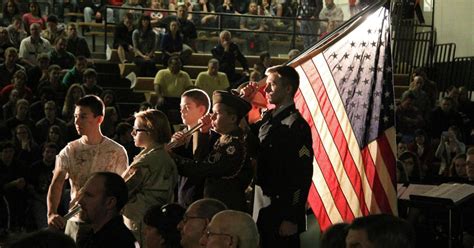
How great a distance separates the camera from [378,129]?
896cm

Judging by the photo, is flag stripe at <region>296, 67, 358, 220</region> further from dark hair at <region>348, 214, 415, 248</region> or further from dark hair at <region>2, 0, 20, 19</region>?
dark hair at <region>2, 0, 20, 19</region>

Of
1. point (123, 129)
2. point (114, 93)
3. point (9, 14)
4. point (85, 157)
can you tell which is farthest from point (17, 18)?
point (85, 157)

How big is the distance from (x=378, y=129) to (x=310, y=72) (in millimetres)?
769

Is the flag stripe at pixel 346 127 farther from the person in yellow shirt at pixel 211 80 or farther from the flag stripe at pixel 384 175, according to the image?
the person in yellow shirt at pixel 211 80

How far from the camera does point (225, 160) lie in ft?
25.6

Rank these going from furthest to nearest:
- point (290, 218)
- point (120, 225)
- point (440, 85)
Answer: point (440, 85) < point (290, 218) < point (120, 225)

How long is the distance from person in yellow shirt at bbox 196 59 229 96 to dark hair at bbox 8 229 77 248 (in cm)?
1410

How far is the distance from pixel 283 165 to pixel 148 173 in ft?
3.06

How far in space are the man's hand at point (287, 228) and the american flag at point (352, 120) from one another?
46.6 inches

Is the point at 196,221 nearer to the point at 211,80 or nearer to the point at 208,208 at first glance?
the point at 208,208

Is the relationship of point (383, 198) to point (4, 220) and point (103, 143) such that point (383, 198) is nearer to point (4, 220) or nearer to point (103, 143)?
point (103, 143)

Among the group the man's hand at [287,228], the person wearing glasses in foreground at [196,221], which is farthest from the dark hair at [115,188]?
the man's hand at [287,228]

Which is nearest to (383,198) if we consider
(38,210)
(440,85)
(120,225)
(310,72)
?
(310,72)

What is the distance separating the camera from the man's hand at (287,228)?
767cm
